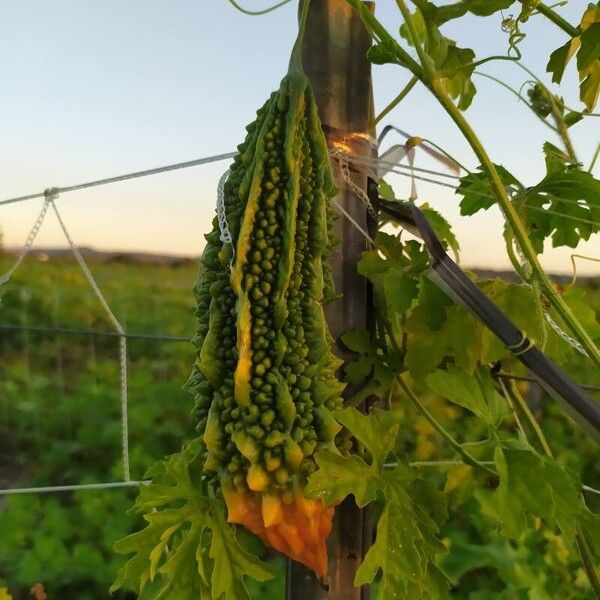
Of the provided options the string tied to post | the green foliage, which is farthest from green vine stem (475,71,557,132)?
the string tied to post

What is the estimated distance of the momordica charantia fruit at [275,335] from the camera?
90cm

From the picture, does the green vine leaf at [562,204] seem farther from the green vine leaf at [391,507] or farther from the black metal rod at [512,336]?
the green vine leaf at [391,507]

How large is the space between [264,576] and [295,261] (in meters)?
0.40

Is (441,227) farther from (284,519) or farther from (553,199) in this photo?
(284,519)

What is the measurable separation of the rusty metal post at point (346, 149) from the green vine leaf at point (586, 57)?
26 cm

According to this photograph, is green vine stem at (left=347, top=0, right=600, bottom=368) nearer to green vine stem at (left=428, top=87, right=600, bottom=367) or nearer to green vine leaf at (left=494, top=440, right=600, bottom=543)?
green vine stem at (left=428, top=87, right=600, bottom=367)

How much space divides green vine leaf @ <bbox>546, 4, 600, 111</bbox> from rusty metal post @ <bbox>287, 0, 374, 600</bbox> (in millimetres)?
265

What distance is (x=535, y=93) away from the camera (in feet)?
4.39

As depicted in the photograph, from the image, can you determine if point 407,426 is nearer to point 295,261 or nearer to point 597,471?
point 597,471

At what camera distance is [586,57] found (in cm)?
101

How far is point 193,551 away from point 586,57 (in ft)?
2.73

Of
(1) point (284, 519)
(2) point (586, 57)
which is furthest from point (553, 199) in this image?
(1) point (284, 519)

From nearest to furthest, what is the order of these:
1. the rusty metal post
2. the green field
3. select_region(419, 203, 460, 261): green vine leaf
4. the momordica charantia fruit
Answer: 1. the momordica charantia fruit
2. the rusty metal post
3. select_region(419, 203, 460, 261): green vine leaf
4. the green field

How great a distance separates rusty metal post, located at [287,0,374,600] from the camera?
1.05 meters
